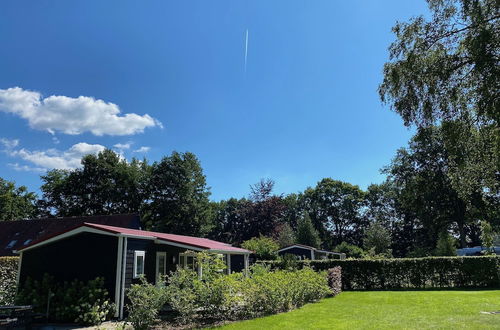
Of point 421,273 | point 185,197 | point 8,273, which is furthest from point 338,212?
point 8,273

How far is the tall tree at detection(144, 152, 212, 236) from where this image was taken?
3622cm

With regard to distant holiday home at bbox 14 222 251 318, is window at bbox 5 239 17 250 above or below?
above

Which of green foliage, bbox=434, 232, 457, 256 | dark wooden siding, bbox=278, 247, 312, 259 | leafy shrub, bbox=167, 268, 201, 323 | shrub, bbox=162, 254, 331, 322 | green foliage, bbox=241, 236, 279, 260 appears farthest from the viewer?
dark wooden siding, bbox=278, 247, 312, 259

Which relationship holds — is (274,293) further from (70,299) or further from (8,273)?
(8,273)

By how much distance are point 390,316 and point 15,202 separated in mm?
43560

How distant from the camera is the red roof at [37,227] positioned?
24.8 m

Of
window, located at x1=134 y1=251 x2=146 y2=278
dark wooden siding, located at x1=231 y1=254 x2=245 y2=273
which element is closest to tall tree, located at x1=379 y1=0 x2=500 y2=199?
window, located at x1=134 y1=251 x2=146 y2=278

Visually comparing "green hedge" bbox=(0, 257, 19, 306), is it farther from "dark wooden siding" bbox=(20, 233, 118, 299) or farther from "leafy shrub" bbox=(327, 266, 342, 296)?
"leafy shrub" bbox=(327, 266, 342, 296)

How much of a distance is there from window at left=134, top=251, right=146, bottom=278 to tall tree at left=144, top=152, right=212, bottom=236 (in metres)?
22.8

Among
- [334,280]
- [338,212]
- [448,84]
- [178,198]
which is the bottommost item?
[334,280]

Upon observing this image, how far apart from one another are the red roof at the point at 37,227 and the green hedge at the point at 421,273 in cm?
1437

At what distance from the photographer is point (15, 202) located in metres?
41.1

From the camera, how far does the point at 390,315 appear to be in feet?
33.8

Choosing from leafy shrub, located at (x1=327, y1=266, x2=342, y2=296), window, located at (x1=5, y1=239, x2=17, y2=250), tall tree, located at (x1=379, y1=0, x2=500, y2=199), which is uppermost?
tall tree, located at (x1=379, y1=0, x2=500, y2=199)
